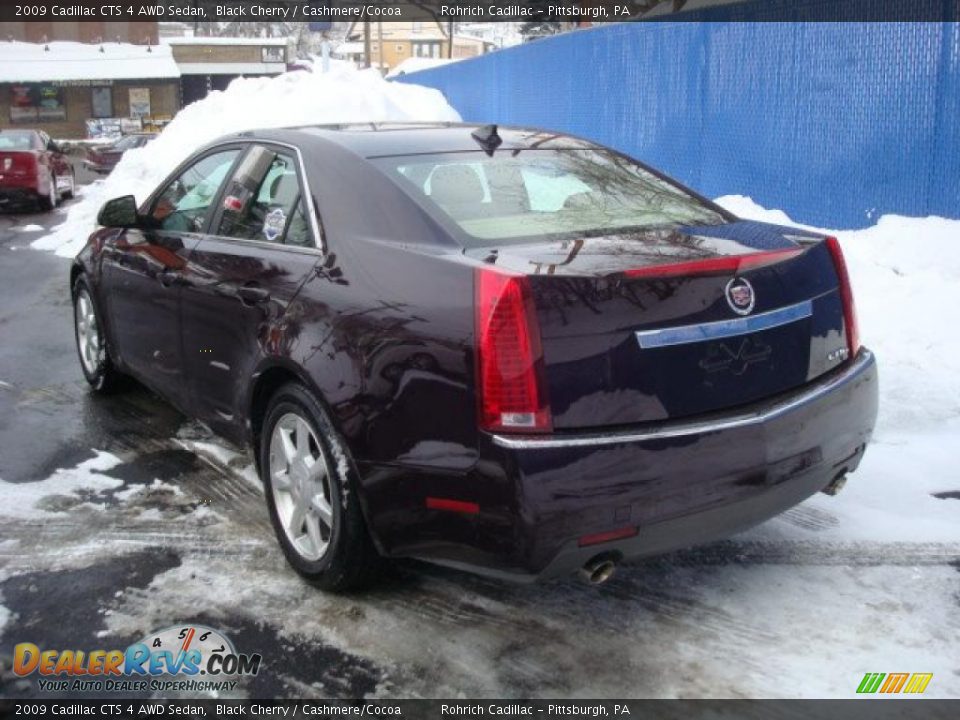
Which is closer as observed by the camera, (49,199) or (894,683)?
(894,683)

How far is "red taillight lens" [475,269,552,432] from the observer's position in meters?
2.65

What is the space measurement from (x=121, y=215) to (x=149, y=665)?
Result: 269cm

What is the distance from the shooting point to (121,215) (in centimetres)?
493

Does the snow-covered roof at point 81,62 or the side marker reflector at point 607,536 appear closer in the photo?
the side marker reflector at point 607,536

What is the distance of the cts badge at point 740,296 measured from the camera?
9.44 ft

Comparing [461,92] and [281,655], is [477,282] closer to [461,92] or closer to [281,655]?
[281,655]

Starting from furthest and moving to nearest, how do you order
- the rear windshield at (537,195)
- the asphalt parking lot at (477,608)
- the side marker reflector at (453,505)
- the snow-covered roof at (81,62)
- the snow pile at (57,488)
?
the snow-covered roof at (81,62), the snow pile at (57,488), the rear windshield at (537,195), the asphalt parking lot at (477,608), the side marker reflector at (453,505)

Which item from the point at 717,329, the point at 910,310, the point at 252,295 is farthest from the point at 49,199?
the point at 717,329

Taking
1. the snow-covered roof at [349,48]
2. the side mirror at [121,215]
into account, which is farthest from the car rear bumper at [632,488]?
the snow-covered roof at [349,48]

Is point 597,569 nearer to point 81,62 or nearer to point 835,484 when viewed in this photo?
point 835,484

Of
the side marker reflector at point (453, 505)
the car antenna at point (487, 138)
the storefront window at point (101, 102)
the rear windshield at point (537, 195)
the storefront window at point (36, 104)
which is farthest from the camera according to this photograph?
the storefront window at point (101, 102)

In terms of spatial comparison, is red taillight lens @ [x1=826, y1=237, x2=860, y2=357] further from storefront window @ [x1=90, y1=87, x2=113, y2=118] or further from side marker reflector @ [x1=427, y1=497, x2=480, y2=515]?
storefront window @ [x1=90, y1=87, x2=113, y2=118]

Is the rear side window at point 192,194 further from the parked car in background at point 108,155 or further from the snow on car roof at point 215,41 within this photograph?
the snow on car roof at point 215,41

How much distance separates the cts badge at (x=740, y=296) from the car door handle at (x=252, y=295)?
65.2 inches
